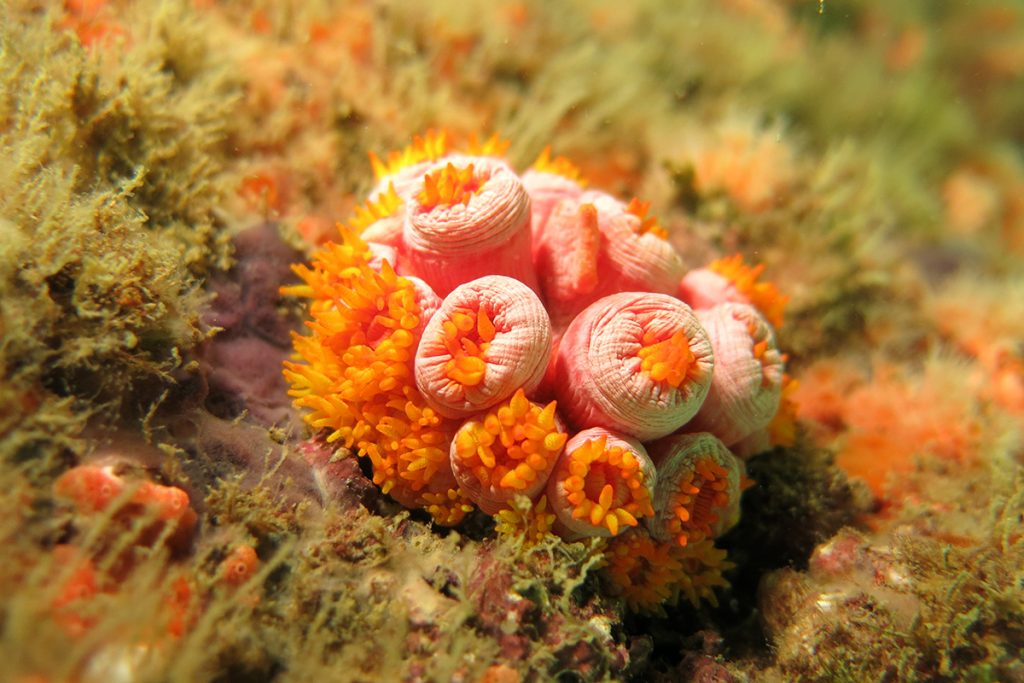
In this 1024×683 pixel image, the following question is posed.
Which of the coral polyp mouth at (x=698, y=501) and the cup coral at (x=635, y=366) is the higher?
the cup coral at (x=635, y=366)

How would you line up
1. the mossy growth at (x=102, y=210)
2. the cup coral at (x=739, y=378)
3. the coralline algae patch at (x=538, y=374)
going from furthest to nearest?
the cup coral at (x=739, y=378) < the coralline algae patch at (x=538, y=374) < the mossy growth at (x=102, y=210)

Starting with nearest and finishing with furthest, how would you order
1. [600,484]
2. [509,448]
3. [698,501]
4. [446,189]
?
[509,448]
[600,484]
[446,189]
[698,501]

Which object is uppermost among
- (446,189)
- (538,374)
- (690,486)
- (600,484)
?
(446,189)

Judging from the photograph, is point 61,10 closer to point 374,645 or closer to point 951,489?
point 374,645

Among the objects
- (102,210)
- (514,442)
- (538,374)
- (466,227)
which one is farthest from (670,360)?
(102,210)

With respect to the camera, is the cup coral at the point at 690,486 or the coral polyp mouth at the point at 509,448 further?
the cup coral at the point at 690,486

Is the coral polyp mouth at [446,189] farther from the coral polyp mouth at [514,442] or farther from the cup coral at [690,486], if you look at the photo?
the cup coral at [690,486]

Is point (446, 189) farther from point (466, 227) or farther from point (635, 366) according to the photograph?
point (635, 366)

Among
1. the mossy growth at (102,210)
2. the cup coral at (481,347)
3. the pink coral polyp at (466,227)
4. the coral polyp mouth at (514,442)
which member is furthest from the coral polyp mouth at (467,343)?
the mossy growth at (102,210)

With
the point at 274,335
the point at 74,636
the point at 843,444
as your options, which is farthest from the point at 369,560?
the point at 843,444
